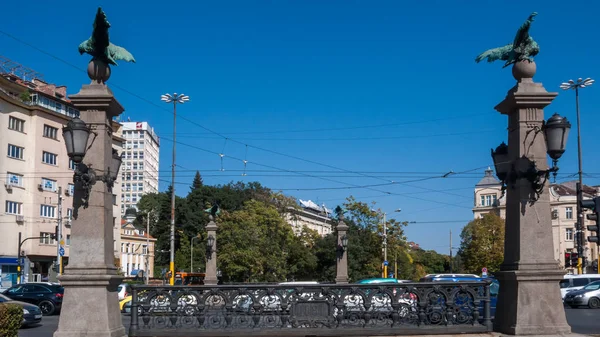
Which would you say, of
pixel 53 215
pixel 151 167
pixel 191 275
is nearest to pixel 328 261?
pixel 191 275

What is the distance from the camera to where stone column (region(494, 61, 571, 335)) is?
11.4 meters

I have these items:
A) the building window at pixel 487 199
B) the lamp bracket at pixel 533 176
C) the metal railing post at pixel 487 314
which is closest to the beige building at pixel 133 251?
the building window at pixel 487 199

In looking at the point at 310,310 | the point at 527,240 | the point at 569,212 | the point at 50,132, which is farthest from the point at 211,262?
the point at 569,212

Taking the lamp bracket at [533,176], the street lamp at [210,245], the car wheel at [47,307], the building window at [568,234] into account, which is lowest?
the car wheel at [47,307]

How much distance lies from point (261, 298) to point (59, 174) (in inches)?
1958

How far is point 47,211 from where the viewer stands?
55.7 meters

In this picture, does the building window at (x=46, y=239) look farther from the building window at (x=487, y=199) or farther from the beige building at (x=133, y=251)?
the building window at (x=487, y=199)

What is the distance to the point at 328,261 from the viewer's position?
5847 cm

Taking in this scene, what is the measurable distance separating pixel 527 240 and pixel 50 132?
173 feet

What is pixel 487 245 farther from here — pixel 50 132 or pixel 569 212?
pixel 50 132

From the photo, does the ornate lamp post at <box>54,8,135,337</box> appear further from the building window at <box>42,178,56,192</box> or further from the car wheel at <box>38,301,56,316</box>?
the building window at <box>42,178,56,192</box>

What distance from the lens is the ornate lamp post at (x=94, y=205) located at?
1120 cm

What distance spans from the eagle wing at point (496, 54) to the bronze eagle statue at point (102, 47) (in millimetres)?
6884

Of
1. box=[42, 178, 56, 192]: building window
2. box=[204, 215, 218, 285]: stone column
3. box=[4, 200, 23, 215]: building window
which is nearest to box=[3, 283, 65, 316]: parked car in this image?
box=[204, 215, 218, 285]: stone column
